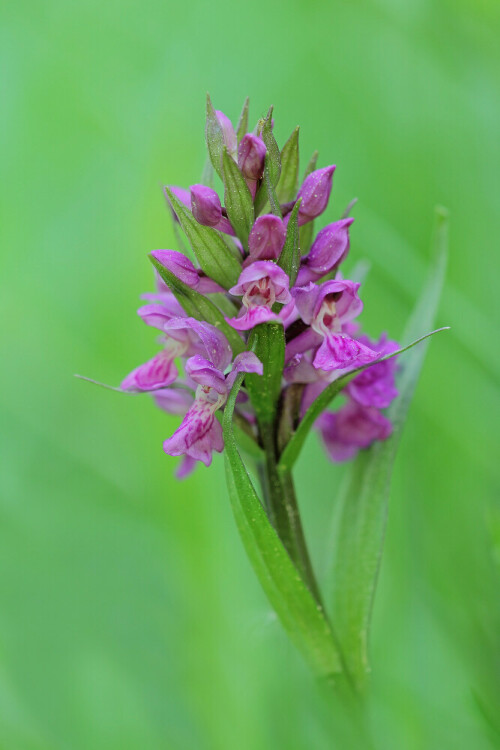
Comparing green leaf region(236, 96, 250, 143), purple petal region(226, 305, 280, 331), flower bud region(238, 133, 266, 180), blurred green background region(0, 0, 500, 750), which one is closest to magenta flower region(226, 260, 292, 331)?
purple petal region(226, 305, 280, 331)

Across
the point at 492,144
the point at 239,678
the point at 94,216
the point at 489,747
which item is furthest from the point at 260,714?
the point at 94,216

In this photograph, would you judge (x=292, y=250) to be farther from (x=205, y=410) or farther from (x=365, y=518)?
(x=365, y=518)

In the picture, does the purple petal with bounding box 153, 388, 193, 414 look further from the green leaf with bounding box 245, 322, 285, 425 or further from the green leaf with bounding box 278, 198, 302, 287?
the green leaf with bounding box 278, 198, 302, 287

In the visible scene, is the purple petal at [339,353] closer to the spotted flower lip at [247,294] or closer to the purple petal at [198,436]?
the spotted flower lip at [247,294]

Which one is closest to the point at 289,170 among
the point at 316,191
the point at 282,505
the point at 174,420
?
the point at 316,191

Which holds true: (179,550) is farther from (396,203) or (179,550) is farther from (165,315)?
(396,203)

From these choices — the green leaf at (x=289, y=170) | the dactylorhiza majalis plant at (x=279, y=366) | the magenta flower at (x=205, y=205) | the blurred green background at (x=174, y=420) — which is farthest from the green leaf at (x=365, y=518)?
the magenta flower at (x=205, y=205)
